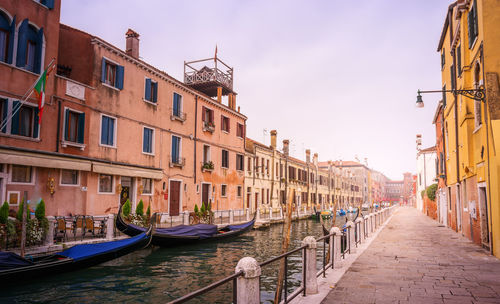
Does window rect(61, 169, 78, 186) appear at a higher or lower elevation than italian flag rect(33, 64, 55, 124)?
lower

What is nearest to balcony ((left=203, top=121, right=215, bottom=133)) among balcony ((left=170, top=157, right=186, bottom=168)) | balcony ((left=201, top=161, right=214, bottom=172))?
balcony ((left=201, top=161, right=214, bottom=172))

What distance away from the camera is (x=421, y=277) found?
729 cm

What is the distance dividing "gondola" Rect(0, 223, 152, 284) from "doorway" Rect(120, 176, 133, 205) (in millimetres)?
5138

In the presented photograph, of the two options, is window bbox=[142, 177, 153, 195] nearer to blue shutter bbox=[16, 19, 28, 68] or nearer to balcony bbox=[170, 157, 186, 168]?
balcony bbox=[170, 157, 186, 168]

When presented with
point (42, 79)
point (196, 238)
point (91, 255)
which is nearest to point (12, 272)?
point (91, 255)

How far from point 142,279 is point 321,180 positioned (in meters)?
43.5

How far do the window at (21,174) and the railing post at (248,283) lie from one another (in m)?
11.3

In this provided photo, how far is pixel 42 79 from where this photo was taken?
1222cm

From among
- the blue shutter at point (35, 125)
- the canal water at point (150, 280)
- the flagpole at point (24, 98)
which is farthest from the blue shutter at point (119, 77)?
the canal water at point (150, 280)

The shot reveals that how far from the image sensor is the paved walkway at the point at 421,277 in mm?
5781

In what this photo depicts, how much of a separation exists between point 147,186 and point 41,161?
6.17m

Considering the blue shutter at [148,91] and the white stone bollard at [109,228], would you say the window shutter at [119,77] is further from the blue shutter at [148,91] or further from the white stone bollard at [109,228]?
the white stone bollard at [109,228]

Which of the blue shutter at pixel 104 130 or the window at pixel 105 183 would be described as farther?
the blue shutter at pixel 104 130

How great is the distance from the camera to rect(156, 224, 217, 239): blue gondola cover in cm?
1432
